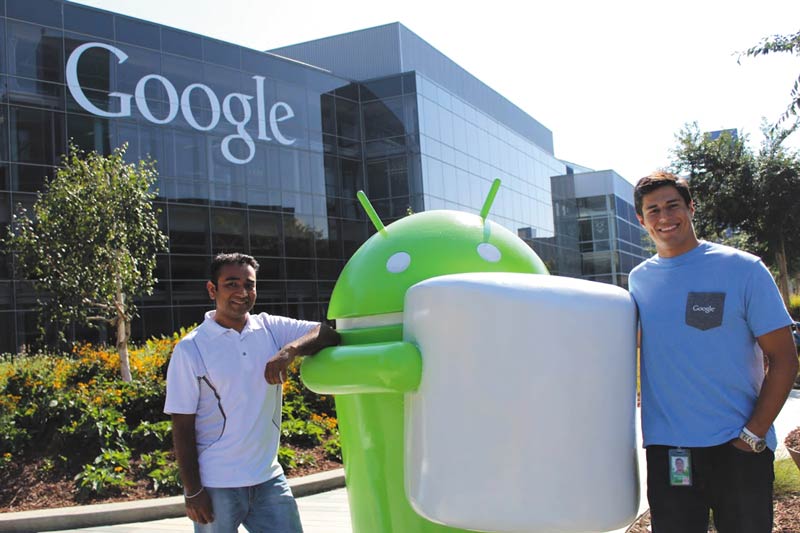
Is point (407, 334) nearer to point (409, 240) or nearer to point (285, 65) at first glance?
point (409, 240)

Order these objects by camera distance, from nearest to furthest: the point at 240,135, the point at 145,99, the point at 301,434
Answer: the point at 301,434 < the point at 145,99 < the point at 240,135

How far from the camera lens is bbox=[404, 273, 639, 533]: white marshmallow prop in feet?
8.24

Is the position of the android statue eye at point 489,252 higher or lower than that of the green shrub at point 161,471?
higher

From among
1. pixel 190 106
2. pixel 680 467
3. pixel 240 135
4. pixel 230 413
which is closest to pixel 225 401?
pixel 230 413

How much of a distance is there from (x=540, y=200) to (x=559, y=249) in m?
3.59

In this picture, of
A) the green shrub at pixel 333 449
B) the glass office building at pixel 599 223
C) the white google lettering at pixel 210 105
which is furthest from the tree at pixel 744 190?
the glass office building at pixel 599 223

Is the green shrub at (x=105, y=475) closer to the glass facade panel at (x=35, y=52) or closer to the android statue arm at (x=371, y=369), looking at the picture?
the android statue arm at (x=371, y=369)

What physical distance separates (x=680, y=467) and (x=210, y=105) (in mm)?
21906

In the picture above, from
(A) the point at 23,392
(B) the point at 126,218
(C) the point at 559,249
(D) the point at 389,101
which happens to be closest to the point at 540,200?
(C) the point at 559,249

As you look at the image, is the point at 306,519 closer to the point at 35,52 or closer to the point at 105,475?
the point at 105,475

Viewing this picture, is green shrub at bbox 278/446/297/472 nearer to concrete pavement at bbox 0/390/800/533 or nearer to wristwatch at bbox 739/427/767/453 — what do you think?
concrete pavement at bbox 0/390/800/533

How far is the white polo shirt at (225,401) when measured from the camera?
2643mm

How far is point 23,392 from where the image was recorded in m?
7.68

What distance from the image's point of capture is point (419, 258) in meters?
3.11
